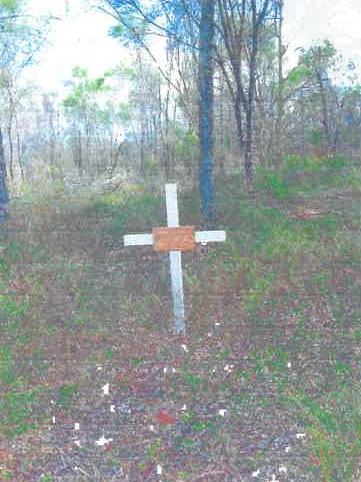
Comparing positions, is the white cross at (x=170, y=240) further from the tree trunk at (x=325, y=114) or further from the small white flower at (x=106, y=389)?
the tree trunk at (x=325, y=114)

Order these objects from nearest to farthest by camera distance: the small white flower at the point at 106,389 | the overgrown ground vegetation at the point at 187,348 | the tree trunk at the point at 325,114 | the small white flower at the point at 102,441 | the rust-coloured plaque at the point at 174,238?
the overgrown ground vegetation at the point at 187,348 → the small white flower at the point at 102,441 → the small white flower at the point at 106,389 → the rust-coloured plaque at the point at 174,238 → the tree trunk at the point at 325,114

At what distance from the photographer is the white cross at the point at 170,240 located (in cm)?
448

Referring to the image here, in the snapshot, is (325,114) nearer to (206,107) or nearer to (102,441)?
(206,107)

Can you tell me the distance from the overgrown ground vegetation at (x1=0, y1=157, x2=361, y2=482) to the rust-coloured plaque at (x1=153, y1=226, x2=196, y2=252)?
27.2 inches

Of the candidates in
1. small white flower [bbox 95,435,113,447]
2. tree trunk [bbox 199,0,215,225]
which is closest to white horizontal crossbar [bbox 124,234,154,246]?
small white flower [bbox 95,435,113,447]

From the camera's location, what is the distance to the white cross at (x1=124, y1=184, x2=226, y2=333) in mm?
4480

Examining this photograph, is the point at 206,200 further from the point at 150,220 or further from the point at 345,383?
the point at 345,383

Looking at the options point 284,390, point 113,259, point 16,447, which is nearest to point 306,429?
point 284,390

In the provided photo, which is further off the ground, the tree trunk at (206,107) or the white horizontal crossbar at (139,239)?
the tree trunk at (206,107)

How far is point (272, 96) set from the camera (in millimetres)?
9148

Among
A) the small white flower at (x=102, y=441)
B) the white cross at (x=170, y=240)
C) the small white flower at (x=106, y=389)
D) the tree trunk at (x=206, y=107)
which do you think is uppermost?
the tree trunk at (x=206, y=107)

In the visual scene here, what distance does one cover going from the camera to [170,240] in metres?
4.48

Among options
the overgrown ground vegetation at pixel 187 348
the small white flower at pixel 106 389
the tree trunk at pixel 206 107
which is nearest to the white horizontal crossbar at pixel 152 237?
the overgrown ground vegetation at pixel 187 348

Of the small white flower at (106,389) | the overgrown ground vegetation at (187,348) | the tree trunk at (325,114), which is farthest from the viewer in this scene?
the tree trunk at (325,114)
